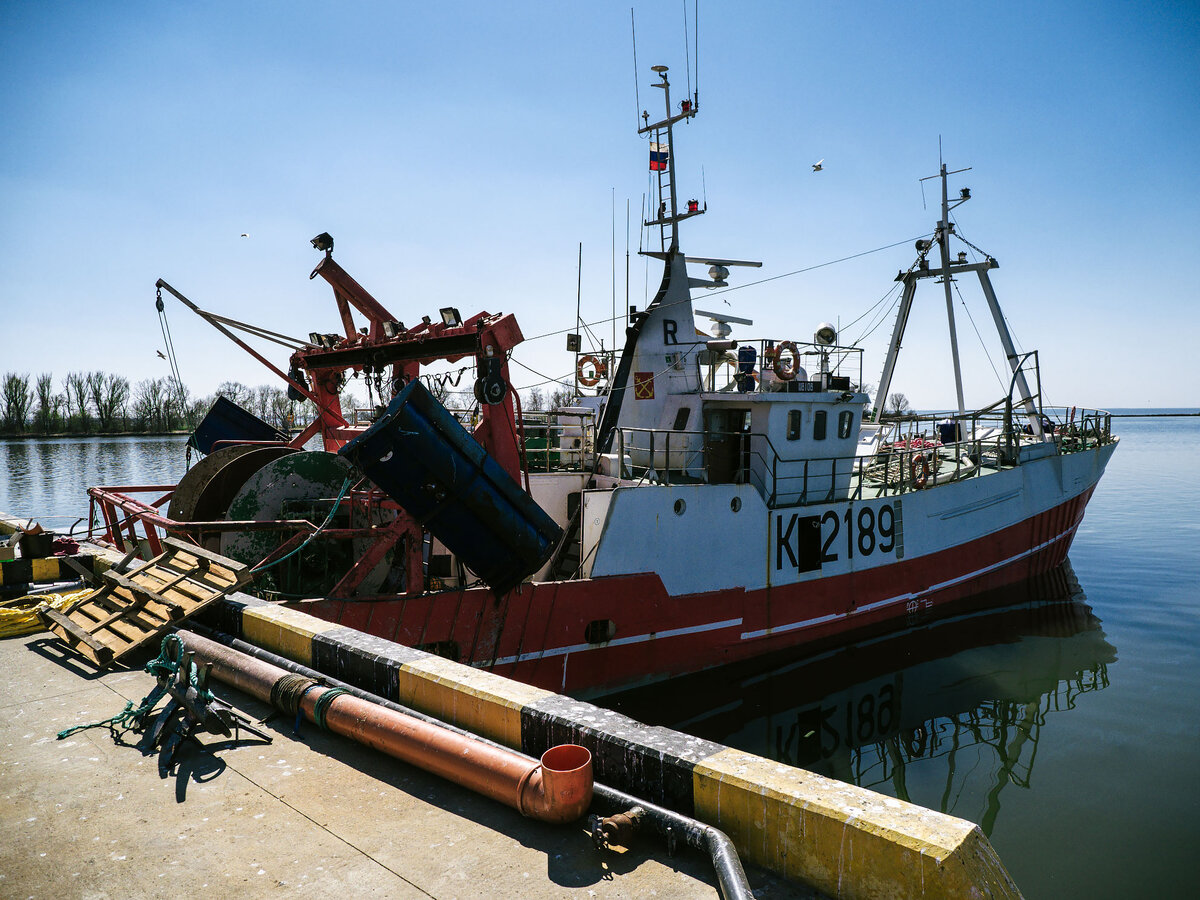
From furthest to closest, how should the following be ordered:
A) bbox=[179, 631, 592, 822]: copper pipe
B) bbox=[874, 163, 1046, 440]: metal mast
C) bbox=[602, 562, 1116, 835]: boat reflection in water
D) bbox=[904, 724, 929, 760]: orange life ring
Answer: bbox=[874, 163, 1046, 440]: metal mast
bbox=[904, 724, 929, 760]: orange life ring
bbox=[602, 562, 1116, 835]: boat reflection in water
bbox=[179, 631, 592, 822]: copper pipe

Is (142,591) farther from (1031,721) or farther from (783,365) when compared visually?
(1031,721)

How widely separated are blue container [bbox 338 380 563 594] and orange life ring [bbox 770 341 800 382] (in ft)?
20.0

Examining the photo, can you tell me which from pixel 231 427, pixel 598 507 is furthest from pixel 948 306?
pixel 231 427

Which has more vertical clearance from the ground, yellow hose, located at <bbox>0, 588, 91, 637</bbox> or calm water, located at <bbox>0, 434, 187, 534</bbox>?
yellow hose, located at <bbox>0, 588, 91, 637</bbox>

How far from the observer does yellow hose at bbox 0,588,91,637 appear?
23.2ft

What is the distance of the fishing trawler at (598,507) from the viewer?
8680 mm

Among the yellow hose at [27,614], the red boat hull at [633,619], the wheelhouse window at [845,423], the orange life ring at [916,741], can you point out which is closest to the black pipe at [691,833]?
the red boat hull at [633,619]

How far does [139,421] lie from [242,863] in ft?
307

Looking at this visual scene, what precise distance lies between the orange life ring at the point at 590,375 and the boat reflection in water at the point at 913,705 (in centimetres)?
623

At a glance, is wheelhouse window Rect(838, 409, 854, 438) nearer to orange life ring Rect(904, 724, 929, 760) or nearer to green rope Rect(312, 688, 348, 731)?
orange life ring Rect(904, 724, 929, 760)

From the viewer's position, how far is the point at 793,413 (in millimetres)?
13359

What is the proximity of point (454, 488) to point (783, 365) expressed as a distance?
7.35m

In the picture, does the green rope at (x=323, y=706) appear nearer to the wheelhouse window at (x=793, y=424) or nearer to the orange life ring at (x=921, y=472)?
the wheelhouse window at (x=793, y=424)

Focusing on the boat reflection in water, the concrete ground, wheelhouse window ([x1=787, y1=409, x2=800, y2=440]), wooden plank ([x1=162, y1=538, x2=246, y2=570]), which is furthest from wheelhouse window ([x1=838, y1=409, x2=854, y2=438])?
the concrete ground
